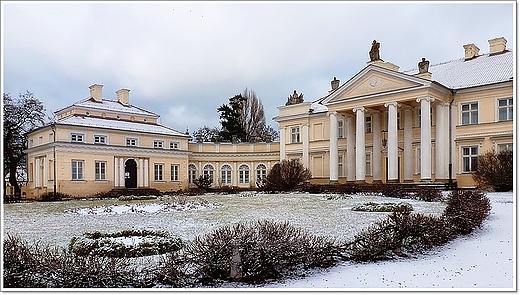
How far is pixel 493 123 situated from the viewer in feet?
92.0

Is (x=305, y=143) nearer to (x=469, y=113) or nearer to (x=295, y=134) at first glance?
(x=295, y=134)

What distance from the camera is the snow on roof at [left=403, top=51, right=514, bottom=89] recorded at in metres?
28.8

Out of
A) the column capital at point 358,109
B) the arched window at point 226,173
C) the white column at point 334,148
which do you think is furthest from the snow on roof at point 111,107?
the column capital at point 358,109

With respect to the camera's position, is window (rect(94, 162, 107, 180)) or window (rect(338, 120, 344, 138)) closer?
window (rect(338, 120, 344, 138))

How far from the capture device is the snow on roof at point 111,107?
1626 inches

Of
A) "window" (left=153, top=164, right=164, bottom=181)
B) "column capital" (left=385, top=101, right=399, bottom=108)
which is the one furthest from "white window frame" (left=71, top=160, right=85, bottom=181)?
"column capital" (left=385, top=101, right=399, bottom=108)

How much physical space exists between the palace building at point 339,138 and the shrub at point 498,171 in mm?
5096

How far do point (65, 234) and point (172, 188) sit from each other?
28.9 m

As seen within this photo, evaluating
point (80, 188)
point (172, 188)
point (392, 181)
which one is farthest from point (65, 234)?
point (172, 188)

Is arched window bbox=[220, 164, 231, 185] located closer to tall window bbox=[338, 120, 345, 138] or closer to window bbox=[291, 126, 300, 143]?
window bbox=[291, 126, 300, 143]

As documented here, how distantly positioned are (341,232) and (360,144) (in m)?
21.3

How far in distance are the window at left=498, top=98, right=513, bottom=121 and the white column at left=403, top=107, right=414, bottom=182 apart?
572 centimetres

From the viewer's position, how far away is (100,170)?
36469 mm

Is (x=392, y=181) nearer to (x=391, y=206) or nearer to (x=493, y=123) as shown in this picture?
(x=493, y=123)
